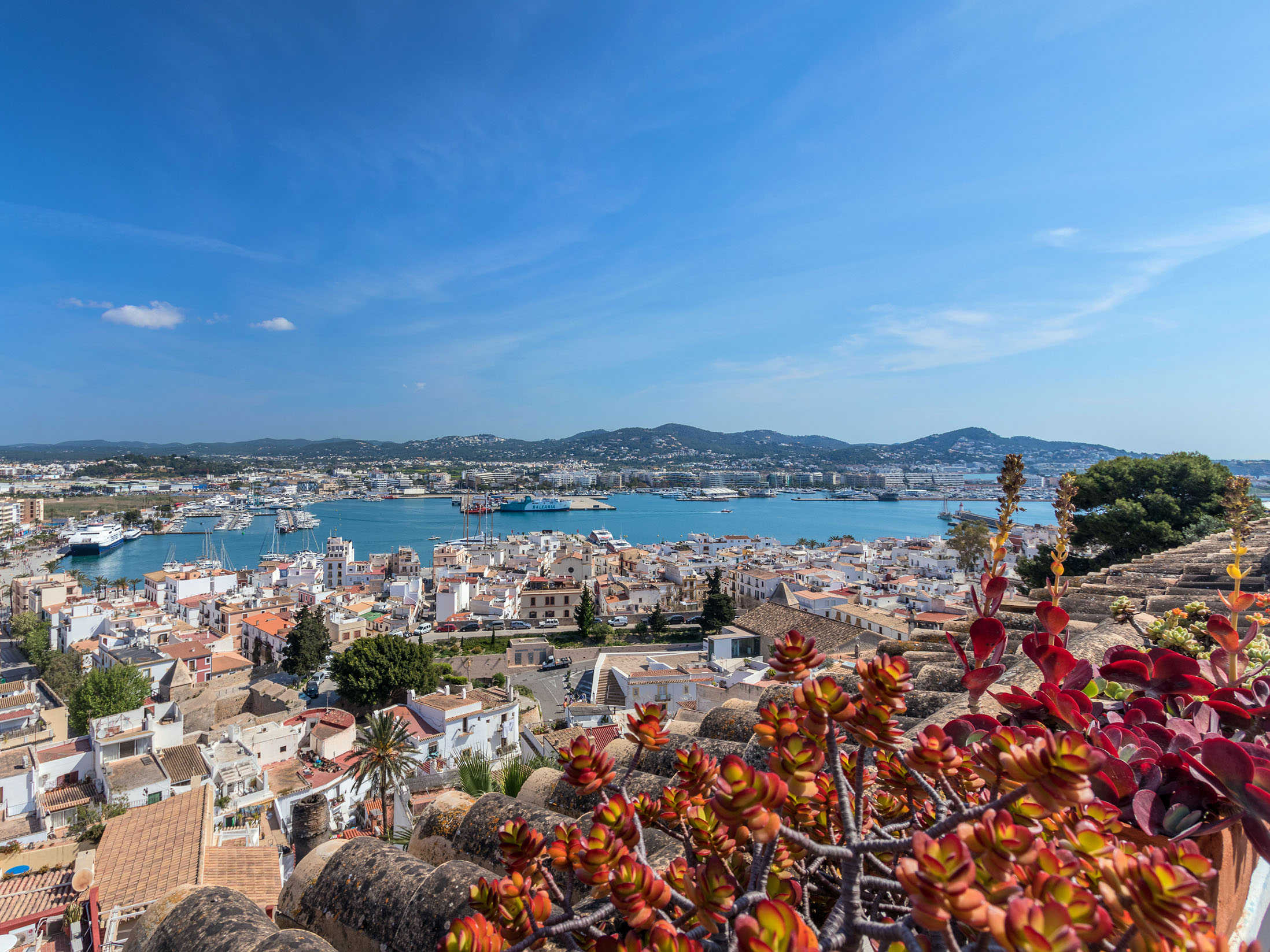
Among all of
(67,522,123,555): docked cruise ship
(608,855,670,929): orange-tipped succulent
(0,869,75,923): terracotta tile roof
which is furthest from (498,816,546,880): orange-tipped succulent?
(67,522,123,555): docked cruise ship

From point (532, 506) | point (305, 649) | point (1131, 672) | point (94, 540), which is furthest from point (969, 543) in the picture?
point (532, 506)

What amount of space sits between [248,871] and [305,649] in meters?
17.2

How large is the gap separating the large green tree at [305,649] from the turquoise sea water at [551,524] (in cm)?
2827

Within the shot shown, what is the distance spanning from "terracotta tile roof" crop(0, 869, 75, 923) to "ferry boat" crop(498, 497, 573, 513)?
80.5 meters

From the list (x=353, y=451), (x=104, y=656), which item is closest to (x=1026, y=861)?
(x=104, y=656)

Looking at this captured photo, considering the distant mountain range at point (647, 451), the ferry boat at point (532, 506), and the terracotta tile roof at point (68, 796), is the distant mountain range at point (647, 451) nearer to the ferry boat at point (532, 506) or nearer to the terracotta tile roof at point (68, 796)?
the ferry boat at point (532, 506)

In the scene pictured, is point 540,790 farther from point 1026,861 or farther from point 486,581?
point 486,581

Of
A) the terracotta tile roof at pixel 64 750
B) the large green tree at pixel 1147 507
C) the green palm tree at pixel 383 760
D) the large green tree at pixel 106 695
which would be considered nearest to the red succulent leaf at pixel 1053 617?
the green palm tree at pixel 383 760

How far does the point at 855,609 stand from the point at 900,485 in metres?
98.6

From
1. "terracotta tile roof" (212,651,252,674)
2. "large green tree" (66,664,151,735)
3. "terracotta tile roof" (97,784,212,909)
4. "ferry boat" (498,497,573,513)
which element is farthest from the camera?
"ferry boat" (498,497,573,513)

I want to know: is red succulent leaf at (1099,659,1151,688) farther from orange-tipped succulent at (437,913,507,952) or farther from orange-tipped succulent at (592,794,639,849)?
orange-tipped succulent at (437,913,507,952)

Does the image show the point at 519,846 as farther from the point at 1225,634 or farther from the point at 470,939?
the point at 1225,634

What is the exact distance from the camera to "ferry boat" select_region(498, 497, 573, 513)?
86062mm

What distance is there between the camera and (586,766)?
0.81 metres
